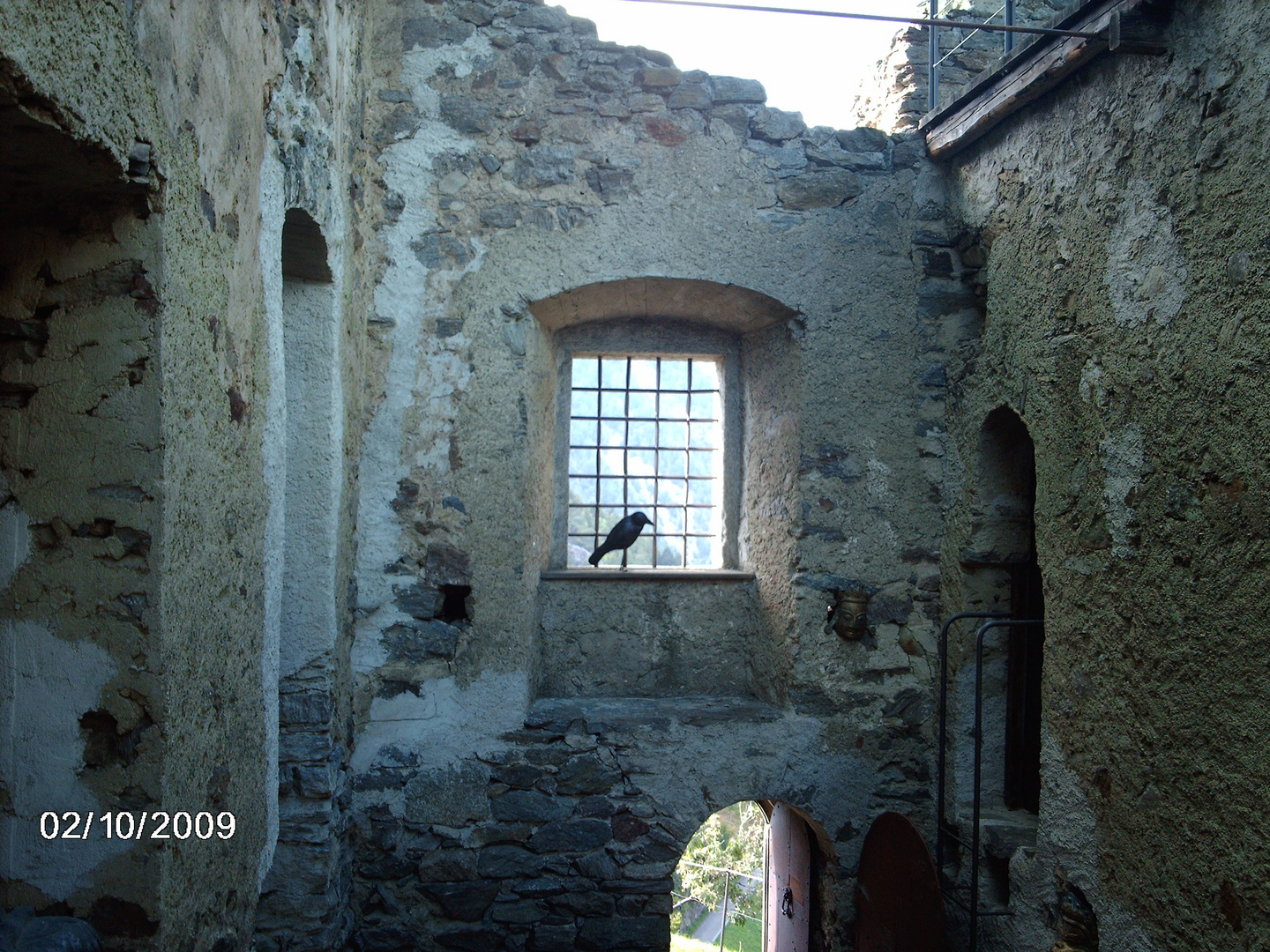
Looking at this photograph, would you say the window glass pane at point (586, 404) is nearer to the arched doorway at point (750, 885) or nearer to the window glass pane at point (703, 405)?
the window glass pane at point (703, 405)

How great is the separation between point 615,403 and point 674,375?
34cm

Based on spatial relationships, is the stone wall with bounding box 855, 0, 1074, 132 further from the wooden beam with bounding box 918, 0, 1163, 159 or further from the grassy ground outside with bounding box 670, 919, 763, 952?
the grassy ground outside with bounding box 670, 919, 763, 952

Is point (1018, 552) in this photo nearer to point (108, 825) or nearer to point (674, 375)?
point (674, 375)

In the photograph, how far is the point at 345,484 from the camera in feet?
10.6

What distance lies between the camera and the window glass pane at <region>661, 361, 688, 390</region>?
4.33m

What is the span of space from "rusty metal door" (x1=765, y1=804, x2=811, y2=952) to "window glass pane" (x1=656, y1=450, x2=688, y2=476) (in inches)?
65.4

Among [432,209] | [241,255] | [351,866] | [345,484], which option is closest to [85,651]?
[241,255]

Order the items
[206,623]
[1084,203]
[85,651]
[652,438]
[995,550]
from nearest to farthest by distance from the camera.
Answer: [85,651] → [206,623] → [1084,203] → [995,550] → [652,438]

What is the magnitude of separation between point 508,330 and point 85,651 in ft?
7.22

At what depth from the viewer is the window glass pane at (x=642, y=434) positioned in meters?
4.31

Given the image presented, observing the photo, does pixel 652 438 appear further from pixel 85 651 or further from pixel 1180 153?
pixel 85 651

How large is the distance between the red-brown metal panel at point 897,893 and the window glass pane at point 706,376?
2.11m

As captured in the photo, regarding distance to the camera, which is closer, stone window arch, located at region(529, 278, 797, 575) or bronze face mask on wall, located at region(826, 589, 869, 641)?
bronze face mask on wall, located at region(826, 589, 869, 641)

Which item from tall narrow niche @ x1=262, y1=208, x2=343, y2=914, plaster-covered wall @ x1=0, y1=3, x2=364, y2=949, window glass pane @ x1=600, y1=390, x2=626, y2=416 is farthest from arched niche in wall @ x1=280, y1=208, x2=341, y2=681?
window glass pane @ x1=600, y1=390, x2=626, y2=416
